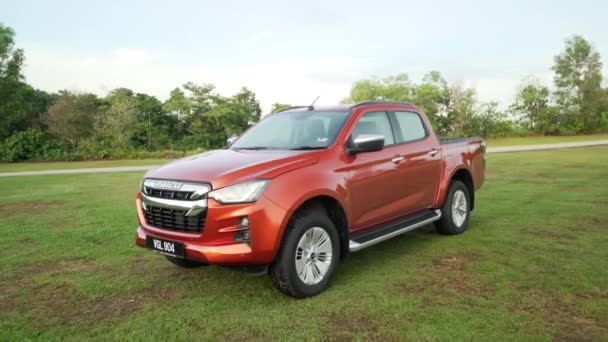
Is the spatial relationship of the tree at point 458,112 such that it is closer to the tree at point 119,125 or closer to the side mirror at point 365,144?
the tree at point 119,125

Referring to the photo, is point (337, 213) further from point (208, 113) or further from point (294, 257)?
point (208, 113)

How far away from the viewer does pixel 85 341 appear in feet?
11.8

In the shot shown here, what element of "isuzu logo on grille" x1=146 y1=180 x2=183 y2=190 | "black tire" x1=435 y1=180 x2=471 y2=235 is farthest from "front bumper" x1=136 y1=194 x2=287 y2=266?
"black tire" x1=435 y1=180 x2=471 y2=235

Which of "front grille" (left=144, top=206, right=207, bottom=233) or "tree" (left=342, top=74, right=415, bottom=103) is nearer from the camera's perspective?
"front grille" (left=144, top=206, right=207, bottom=233)

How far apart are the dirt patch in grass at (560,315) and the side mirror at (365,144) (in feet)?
6.16

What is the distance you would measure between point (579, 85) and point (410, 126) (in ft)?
166

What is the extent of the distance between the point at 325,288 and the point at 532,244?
9.72 ft

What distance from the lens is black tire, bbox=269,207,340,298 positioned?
4.11 metres

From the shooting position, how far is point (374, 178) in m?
5.07

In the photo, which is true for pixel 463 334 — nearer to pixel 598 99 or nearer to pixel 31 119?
pixel 598 99

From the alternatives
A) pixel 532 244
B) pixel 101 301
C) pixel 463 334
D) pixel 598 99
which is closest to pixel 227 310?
pixel 101 301

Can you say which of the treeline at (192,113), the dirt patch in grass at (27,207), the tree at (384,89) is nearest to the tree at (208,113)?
the treeline at (192,113)

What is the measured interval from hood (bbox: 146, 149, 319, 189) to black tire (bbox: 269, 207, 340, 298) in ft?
1.50

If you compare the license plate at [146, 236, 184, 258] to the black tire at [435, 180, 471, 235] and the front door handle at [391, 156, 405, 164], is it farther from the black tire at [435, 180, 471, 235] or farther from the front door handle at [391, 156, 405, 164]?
the black tire at [435, 180, 471, 235]
